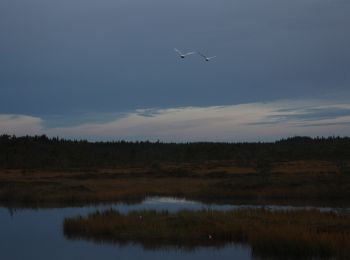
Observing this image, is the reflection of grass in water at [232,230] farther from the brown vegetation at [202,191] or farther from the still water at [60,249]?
the brown vegetation at [202,191]

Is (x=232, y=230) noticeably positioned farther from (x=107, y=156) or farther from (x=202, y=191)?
(x=107, y=156)

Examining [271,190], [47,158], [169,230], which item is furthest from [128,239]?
[47,158]

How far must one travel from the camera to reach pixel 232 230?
1984 cm

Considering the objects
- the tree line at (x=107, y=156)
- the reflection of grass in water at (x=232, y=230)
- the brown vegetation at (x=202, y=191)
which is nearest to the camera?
the reflection of grass in water at (x=232, y=230)

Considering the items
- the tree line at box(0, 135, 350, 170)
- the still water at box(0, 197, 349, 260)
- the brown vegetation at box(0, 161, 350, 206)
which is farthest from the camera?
the tree line at box(0, 135, 350, 170)

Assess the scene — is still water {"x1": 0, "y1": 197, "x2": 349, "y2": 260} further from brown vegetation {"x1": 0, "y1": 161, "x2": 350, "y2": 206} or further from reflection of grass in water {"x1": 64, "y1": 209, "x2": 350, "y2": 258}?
brown vegetation {"x1": 0, "y1": 161, "x2": 350, "y2": 206}

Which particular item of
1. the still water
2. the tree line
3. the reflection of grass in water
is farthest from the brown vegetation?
the tree line

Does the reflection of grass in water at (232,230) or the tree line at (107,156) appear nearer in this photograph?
the reflection of grass in water at (232,230)

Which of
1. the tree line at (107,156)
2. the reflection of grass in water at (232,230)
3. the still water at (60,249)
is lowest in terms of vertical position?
the still water at (60,249)

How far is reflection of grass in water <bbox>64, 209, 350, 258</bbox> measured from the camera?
54.9 feet

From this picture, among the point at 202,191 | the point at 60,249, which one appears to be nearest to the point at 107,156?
the point at 202,191

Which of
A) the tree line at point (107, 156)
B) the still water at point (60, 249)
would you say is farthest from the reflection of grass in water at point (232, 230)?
the tree line at point (107, 156)

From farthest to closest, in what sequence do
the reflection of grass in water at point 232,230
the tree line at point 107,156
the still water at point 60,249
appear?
the tree line at point 107,156 → the still water at point 60,249 → the reflection of grass in water at point 232,230

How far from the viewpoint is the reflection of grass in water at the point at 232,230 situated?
16719 mm
